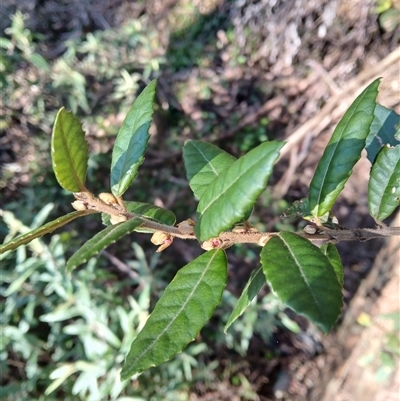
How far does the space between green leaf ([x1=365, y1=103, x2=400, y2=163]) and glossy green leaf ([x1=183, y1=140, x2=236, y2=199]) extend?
1.24ft

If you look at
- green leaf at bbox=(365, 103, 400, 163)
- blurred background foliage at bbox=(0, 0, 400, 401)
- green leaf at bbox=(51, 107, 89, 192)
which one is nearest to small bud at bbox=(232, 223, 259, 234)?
green leaf at bbox=(51, 107, 89, 192)

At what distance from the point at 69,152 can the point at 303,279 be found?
0.46m

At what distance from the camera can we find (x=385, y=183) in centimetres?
92

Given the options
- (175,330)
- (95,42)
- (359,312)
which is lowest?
(359,312)

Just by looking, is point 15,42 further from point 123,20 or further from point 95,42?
point 123,20

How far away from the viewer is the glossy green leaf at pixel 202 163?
0.94m

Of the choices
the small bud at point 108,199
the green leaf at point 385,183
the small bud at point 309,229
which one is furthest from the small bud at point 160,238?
the green leaf at point 385,183

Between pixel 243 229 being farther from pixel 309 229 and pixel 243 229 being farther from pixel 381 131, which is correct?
pixel 381 131

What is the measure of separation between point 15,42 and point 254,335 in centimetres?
313

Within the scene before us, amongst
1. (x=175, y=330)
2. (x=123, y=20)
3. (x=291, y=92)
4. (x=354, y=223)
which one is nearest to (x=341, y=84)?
(x=291, y=92)

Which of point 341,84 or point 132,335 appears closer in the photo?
point 132,335

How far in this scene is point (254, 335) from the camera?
316 centimetres

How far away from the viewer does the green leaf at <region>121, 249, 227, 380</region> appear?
691 mm

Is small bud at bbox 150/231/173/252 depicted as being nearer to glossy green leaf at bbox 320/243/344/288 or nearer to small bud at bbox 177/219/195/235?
small bud at bbox 177/219/195/235
